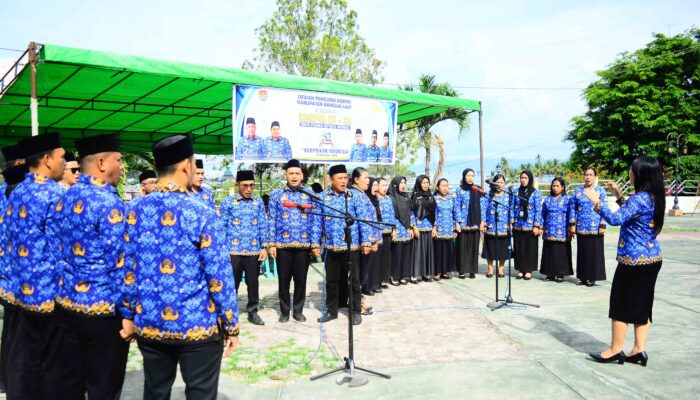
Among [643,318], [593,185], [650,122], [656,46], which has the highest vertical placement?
[656,46]

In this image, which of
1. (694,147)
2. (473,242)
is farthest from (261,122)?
(694,147)

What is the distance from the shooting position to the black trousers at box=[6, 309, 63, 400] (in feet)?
9.57

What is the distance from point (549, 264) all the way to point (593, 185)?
70.9 inches

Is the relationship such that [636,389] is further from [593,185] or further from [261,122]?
[261,122]

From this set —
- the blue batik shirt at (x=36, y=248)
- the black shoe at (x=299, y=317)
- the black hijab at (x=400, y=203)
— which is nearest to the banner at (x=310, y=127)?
the black hijab at (x=400, y=203)

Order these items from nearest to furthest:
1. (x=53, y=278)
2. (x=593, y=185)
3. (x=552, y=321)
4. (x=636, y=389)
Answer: (x=53, y=278) < (x=636, y=389) < (x=552, y=321) < (x=593, y=185)

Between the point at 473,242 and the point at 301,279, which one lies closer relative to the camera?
the point at 301,279

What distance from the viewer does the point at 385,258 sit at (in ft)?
26.2

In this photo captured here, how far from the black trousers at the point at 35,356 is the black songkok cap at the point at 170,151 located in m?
1.45

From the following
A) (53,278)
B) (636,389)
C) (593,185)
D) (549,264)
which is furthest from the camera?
(549,264)

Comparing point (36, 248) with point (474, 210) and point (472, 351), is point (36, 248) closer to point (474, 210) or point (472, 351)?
point (472, 351)

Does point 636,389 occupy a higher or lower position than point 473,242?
lower

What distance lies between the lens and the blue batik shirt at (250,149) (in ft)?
24.5

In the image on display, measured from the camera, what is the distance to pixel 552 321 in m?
5.69
